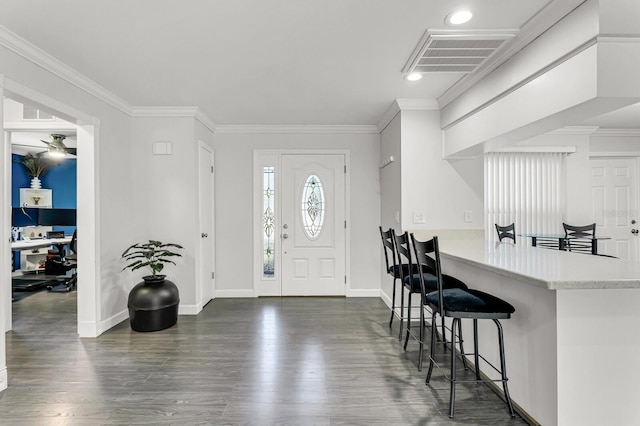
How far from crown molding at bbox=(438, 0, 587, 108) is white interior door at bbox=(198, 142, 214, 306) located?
3165 millimetres

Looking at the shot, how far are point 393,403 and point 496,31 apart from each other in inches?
104

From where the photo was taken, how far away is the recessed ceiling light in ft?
7.11

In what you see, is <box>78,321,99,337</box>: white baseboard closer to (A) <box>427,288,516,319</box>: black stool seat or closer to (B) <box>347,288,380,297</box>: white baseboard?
(B) <box>347,288,380,297</box>: white baseboard

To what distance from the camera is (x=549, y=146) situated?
5008 mm

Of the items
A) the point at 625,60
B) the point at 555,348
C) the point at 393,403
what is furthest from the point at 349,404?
the point at 625,60

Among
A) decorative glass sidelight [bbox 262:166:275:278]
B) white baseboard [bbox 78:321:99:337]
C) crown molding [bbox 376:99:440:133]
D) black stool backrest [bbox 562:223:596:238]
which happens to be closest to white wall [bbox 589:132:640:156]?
black stool backrest [bbox 562:223:596:238]

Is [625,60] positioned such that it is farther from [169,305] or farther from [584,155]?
[169,305]

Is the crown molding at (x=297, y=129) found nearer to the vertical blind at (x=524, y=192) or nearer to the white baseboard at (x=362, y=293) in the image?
the vertical blind at (x=524, y=192)

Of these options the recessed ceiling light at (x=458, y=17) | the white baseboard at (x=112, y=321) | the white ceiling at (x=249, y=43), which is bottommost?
the white baseboard at (x=112, y=321)

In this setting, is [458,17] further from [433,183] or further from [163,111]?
[163,111]

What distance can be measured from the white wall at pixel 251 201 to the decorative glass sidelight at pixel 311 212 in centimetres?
48

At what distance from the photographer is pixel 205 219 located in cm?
456

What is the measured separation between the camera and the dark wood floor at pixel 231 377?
2113 millimetres

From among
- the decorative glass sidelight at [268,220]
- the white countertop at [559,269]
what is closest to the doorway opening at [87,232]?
the decorative glass sidelight at [268,220]
